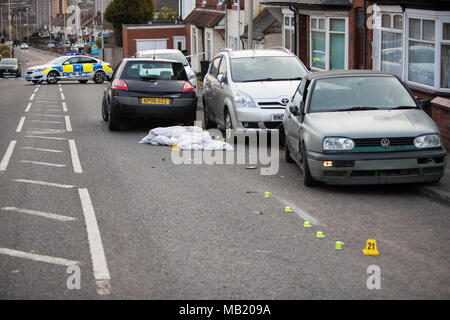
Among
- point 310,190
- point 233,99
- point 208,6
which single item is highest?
point 208,6

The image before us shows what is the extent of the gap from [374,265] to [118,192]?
14.6 ft

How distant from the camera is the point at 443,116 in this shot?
44.9ft

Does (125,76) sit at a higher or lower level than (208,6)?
lower

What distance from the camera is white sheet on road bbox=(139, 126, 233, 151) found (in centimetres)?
1380

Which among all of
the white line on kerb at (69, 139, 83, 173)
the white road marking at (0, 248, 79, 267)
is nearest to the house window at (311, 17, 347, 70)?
the white line on kerb at (69, 139, 83, 173)

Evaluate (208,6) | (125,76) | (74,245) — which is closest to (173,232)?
(74,245)

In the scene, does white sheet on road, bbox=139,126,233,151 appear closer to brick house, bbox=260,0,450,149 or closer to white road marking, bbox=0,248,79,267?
brick house, bbox=260,0,450,149

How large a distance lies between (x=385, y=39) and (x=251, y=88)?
6.81 metres

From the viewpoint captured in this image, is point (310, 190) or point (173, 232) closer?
point (173, 232)

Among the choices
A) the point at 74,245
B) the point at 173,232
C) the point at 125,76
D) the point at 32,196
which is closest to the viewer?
the point at 74,245

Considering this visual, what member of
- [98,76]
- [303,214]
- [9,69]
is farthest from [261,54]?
[9,69]

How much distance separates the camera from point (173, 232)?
768 cm

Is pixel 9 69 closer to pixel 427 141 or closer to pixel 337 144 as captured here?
pixel 337 144
